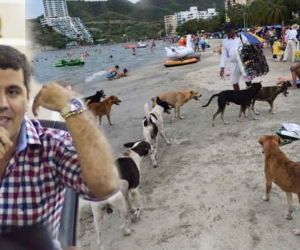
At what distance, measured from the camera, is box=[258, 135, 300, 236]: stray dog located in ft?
11.1

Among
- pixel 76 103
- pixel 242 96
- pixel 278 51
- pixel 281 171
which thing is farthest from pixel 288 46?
pixel 76 103

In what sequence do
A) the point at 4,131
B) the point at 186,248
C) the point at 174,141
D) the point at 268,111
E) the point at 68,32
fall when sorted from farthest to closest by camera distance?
the point at 268,111
the point at 174,141
the point at 186,248
the point at 68,32
the point at 4,131

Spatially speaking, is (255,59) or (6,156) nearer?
(6,156)

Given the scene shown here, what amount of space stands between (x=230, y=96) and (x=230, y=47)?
1.12 m

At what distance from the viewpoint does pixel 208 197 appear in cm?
442

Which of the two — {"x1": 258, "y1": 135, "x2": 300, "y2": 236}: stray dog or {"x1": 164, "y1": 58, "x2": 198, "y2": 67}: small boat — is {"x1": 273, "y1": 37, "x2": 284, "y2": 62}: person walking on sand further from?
{"x1": 258, "y1": 135, "x2": 300, "y2": 236}: stray dog

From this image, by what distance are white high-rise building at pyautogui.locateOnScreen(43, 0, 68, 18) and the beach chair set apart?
17.6 inches

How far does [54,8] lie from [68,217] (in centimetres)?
89

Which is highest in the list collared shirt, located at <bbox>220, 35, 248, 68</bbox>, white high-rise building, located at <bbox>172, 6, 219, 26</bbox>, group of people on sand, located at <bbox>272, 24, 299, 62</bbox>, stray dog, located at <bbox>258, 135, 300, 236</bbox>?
white high-rise building, located at <bbox>172, 6, 219, 26</bbox>

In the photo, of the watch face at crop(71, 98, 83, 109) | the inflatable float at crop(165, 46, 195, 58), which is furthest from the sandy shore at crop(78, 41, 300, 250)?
the inflatable float at crop(165, 46, 195, 58)

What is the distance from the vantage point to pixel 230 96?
24.6 feet

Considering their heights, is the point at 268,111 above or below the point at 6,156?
below

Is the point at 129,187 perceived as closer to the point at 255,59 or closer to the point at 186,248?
the point at 186,248

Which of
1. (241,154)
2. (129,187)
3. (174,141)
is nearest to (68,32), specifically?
(129,187)
